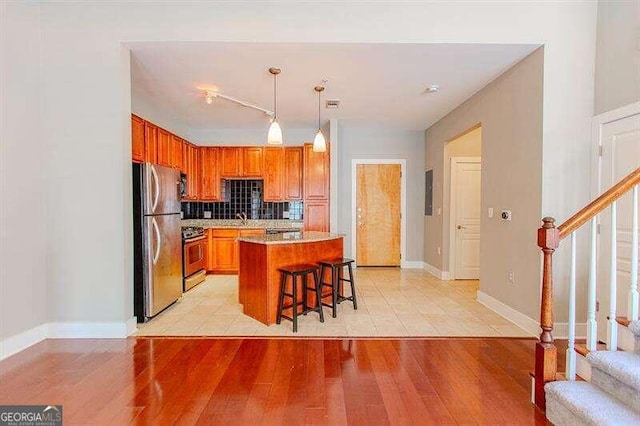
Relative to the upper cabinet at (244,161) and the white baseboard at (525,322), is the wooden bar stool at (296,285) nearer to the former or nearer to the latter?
the white baseboard at (525,322)

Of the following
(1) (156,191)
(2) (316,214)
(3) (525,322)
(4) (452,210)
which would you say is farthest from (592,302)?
(2) (316,214)

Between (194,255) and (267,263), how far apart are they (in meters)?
2.21

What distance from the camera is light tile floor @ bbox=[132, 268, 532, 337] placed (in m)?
3.30

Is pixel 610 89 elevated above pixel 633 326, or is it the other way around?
pixel 610 89

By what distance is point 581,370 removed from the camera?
7.66 ft

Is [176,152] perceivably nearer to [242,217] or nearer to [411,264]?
[242,217]

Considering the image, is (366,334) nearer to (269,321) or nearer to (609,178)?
(269,321)

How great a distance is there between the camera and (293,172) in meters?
6.26

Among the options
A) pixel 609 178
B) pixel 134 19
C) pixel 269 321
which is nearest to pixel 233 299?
pixel 269 321

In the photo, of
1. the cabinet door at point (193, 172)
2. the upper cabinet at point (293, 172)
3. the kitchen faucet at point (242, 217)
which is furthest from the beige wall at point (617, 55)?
the cabinet door at point (193, 172)

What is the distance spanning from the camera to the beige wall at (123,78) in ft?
10.2

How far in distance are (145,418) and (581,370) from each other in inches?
110

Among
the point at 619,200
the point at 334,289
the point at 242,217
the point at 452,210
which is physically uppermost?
the point at 619,200

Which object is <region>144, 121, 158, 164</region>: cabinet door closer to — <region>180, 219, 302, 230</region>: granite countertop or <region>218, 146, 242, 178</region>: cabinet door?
<region>218, 146, 242, 178</region>: cabinet door
